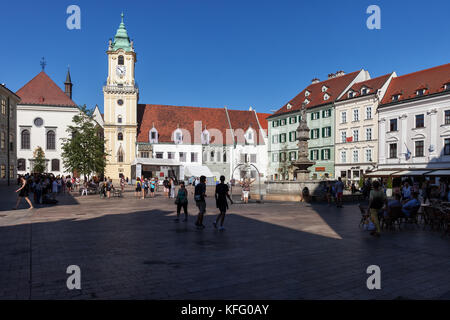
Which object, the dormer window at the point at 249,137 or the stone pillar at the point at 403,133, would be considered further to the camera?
the dormer window at the point at 249,137

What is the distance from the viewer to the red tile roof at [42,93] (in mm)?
60312

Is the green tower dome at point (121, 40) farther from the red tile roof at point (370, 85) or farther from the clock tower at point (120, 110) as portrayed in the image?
the red tile roof at point (370, 85)

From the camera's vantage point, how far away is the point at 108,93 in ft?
204

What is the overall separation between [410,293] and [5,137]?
48829 millimetres

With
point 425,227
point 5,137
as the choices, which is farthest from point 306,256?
point 5,137

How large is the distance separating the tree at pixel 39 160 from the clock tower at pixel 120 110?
10237 millimetres

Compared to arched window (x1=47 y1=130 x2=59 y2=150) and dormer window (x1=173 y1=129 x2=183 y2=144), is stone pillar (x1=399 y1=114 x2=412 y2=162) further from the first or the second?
arched window (x1=47 y1=130 x2=59 y2=150)

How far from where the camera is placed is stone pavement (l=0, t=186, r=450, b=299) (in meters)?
5.64

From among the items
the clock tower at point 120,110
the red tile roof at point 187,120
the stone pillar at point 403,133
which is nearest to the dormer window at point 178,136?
the red tile roof at point 187,120

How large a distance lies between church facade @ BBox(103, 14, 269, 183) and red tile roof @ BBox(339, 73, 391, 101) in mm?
19877

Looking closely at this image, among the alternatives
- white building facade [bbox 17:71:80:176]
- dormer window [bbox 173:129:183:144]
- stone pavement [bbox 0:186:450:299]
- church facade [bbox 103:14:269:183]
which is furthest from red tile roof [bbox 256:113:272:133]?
stone pavement [bbox 0:186:450:299]
